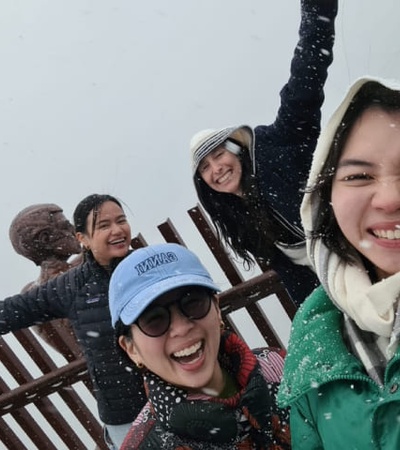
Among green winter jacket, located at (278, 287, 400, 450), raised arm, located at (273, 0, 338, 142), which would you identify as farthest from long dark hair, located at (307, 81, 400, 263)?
raised arm, located at (273, 0, 338, 142)

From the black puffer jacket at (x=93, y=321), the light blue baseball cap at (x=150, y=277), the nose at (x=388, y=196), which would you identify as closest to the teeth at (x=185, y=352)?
the light blue baseball cap at (x=150, y=277)

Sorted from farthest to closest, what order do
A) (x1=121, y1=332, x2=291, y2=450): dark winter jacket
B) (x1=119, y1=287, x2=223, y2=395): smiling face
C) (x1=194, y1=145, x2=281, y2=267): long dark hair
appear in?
(x1=194, y1=145, x2=281, y2=267): long dark hair < (x1=119, y1=287, x2=223, y2=395): smiling face < (x1=121, y1=332, x2=291, y2=450): dark winter jacket

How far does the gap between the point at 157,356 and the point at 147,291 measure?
7.0 inches

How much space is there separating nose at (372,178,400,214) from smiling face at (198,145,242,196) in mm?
1256

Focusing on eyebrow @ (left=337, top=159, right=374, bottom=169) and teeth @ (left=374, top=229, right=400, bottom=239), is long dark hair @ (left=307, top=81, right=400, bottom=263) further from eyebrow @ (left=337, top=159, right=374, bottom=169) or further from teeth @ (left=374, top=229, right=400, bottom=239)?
teeth @ (left=374, top=229, right=400, bottom=239)

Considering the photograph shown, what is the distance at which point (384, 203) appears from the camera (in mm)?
953

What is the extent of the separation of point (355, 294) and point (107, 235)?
5.54 feet

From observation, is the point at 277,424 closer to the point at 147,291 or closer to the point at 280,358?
the point at 280,358

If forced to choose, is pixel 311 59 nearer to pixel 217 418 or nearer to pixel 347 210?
pixel 347 210

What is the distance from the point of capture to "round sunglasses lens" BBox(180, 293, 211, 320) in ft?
4.67

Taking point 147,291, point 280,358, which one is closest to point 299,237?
point 280,358

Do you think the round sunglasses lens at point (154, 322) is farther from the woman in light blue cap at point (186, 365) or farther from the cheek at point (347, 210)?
the cheek at point (347, 210)

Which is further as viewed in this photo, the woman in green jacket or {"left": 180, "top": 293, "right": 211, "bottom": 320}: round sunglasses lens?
{"left": 180, "top": 293, "right": 211, "bottom": 320}: round sunglasses lens

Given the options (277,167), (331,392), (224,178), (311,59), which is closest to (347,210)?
(331,392)
